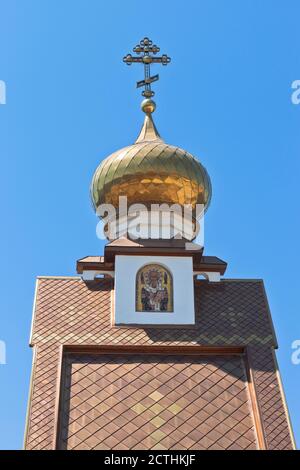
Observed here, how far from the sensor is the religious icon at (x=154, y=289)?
10711 mm

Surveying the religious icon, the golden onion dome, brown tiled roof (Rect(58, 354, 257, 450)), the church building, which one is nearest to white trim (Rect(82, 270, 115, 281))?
the church building

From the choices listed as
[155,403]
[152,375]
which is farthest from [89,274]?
[155,403]

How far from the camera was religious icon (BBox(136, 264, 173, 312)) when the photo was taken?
10.7 m

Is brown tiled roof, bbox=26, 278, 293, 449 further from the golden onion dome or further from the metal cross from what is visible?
the metal cross

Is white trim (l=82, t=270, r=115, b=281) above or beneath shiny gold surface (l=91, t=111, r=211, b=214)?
beneath

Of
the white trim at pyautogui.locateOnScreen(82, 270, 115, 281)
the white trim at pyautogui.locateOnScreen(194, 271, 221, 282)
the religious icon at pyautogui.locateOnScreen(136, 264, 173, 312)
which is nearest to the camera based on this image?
the religious icon at pyautogui.locateOnScreen(136, 264, 173, 312)

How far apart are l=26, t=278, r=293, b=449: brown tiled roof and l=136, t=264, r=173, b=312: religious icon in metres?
0.41

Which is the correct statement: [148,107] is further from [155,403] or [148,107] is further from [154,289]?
[155,403]

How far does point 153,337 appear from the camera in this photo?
1029 cm

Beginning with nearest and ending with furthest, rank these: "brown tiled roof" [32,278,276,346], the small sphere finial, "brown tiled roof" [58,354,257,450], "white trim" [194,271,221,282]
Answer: "brown tiled roof" [58,354,257,450] → "brown tiled roof" [32,278,276,346] → "white trim" [194,271,221,282] → the small sphere finial

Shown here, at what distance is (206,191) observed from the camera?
12320mm

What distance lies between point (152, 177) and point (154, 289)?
6.42ft

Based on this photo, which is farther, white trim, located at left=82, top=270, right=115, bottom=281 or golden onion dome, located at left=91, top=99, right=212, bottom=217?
golden onion dome, located at left=91, top=99, right=212, bottom=217

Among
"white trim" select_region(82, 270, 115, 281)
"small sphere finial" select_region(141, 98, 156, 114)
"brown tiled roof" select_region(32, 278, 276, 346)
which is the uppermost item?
"small sphere finial" select_region(141, 98, 156, 114)
